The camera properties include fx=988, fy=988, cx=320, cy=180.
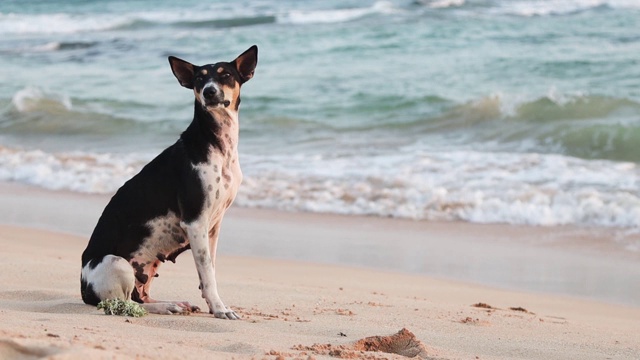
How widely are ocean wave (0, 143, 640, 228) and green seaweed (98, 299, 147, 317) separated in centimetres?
558

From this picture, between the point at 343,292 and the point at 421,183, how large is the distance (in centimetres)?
472

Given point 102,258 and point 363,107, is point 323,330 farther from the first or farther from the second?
point 363,107

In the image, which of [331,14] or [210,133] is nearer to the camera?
[210,133]

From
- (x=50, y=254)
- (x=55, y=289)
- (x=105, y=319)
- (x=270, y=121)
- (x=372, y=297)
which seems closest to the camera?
(x=105, y=319)

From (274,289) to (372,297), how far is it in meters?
0.70

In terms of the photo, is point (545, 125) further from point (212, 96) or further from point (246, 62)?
point (212, 96)

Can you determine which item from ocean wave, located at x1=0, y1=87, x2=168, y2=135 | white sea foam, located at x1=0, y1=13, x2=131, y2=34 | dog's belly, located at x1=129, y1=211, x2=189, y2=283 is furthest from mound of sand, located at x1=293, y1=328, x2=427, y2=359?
white sea foam, located at x1=0, y1=13, x2=131, y2=34

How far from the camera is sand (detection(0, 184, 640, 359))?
476 cm

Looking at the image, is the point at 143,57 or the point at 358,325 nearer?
the point at 358,325

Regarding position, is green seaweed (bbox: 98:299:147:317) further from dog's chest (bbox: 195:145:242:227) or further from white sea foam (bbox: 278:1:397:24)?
white sea foam (bbox: 278:1:397:24)

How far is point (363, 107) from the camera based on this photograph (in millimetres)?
18594

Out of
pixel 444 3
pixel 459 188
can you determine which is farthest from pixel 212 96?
pixel 444 3

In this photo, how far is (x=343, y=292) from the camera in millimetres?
7164

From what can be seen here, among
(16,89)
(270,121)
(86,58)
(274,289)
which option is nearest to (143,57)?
(86,58)
